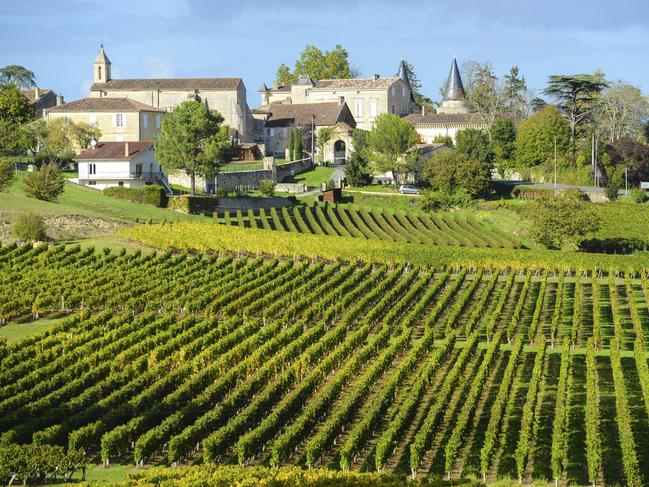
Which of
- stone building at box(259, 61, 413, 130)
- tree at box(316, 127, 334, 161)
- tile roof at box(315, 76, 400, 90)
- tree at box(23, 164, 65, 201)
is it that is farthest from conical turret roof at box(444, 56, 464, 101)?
tree at box(23, 164, 65, 201)

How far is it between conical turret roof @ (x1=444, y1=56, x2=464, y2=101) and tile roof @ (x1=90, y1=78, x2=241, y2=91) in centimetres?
2747

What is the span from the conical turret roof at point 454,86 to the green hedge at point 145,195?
5020 centimetres

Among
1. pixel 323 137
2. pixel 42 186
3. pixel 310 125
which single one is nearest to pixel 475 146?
pixel 323 137

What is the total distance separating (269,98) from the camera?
4205 inches

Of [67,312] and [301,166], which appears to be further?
[301,166]

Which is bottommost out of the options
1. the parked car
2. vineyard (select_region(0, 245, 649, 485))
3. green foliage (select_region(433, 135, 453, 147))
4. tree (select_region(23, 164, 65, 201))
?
vineyard (select_region(0, 245, 649, 485))

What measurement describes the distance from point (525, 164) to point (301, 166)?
1628 centimetres

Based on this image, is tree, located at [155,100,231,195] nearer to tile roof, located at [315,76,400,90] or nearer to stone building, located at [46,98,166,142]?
stone building, located at [46,98,166,142]

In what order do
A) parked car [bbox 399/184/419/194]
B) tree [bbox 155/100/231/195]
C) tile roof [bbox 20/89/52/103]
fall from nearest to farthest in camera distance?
tree [bbox 155/100/231/195] < parked car [bbox 399/184/419/194] < tile roof [bbox 20/89/52/103]

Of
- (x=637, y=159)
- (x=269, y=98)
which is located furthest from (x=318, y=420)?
(x=269, y=98)

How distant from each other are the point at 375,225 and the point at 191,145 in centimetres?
1332

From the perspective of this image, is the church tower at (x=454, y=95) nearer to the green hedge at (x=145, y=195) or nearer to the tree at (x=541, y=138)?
the tree at (x=541, y=138)

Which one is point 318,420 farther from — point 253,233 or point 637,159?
point 637,159

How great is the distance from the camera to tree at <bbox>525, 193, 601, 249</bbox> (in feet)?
192
